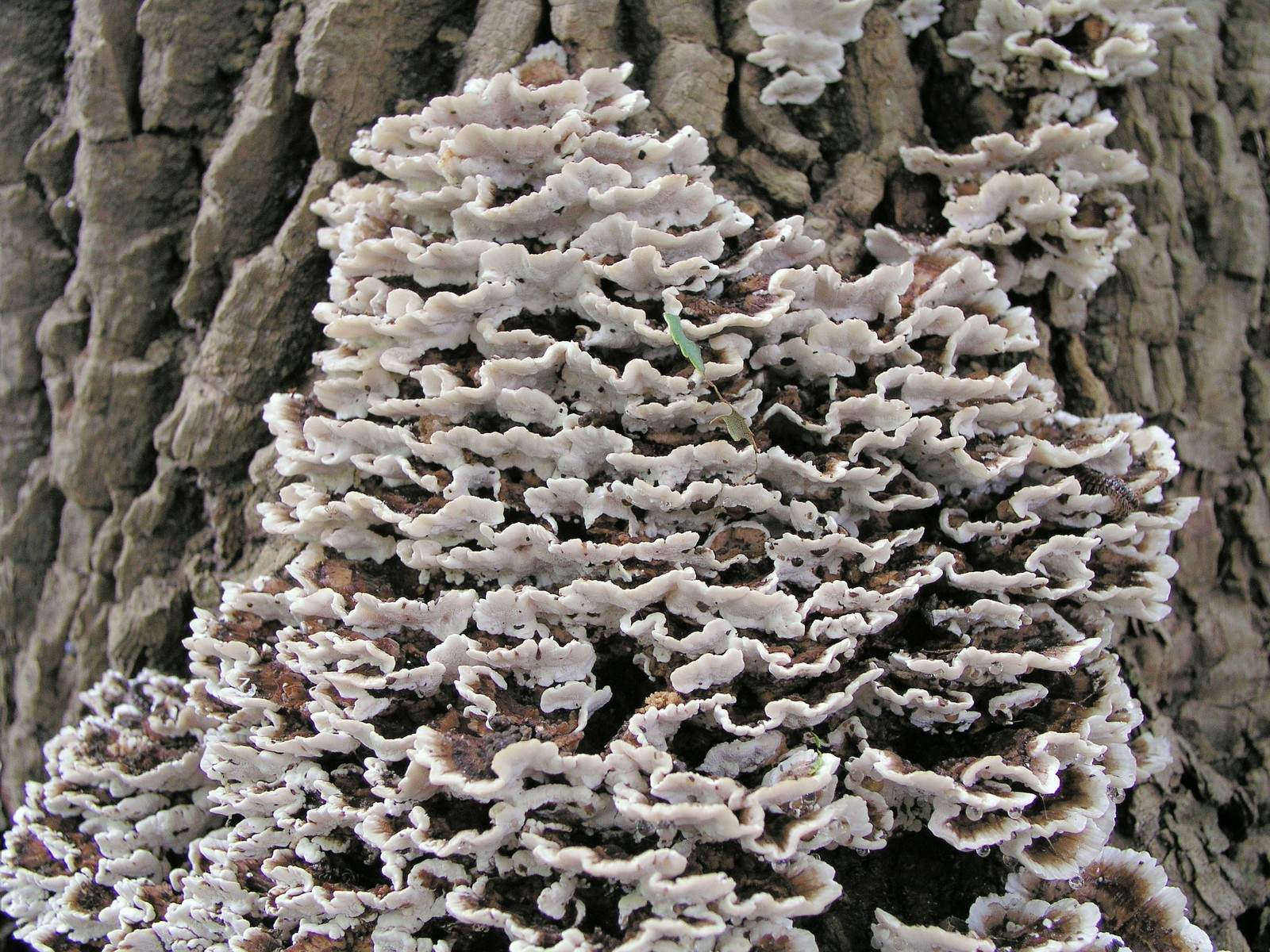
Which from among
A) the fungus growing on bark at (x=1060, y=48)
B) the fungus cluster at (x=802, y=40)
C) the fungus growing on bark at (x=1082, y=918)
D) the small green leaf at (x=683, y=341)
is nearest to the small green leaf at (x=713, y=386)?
the small green leaf at (x=683, y=341)

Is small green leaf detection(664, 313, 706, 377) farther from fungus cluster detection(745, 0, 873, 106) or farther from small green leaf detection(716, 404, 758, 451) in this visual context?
fungus cluster detection(745, 0, 873, 106)

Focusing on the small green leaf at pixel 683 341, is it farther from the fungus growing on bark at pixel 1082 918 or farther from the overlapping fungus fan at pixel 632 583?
the fungus growing on bark at pixel 1082 918

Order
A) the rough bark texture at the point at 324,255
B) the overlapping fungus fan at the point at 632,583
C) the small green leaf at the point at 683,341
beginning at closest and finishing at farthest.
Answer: the overlapping fungus fan at the point at 632,583
the small green leaf at the point at 683,341
the rough bark texture at the point at 324,255

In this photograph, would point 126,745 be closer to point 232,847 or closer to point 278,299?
point 232,847

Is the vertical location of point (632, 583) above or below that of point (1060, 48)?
below

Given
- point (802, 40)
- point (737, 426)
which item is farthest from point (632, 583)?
point (802, 40)

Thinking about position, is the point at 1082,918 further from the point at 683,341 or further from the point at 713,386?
the point at 683,341

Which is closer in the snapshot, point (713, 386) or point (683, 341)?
point (683, 341)
